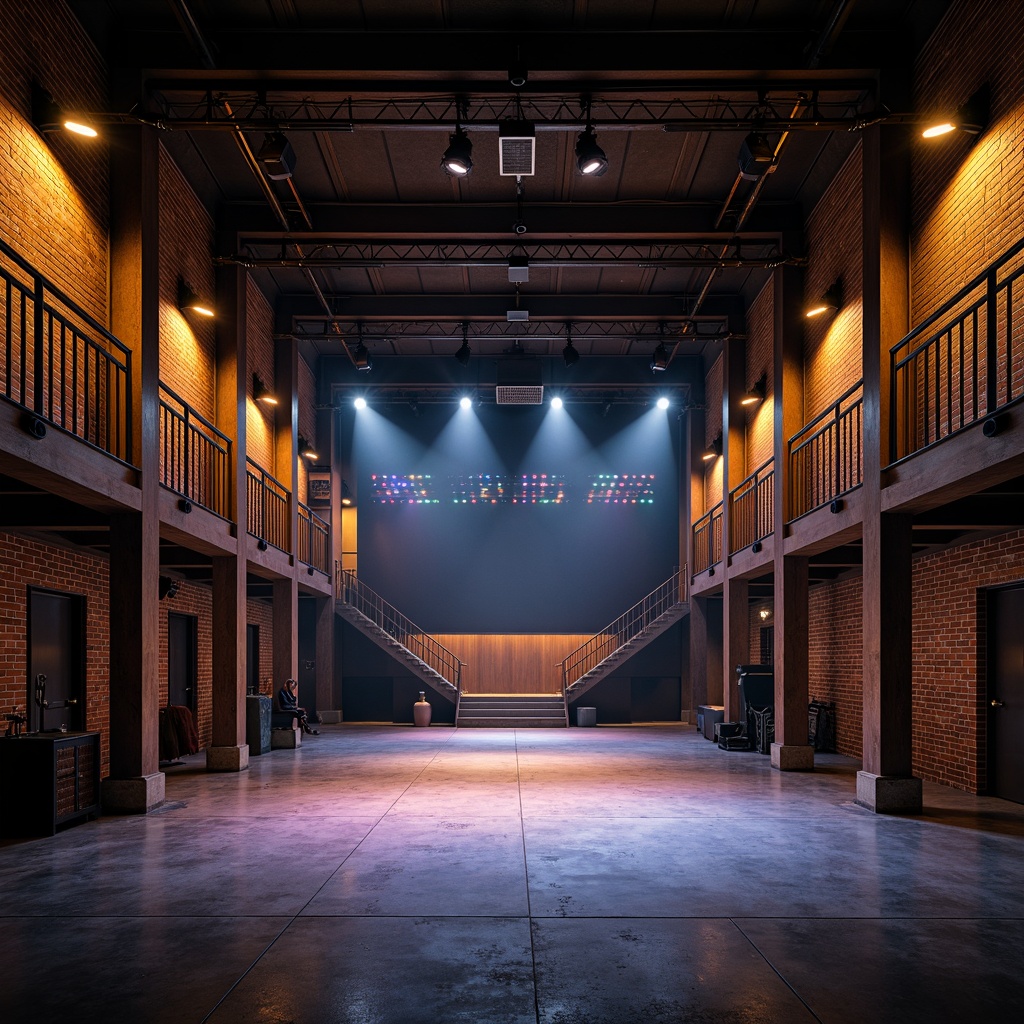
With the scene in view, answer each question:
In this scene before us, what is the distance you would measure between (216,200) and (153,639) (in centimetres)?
740

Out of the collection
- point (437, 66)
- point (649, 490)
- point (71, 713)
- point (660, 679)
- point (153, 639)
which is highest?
point (437, 66)

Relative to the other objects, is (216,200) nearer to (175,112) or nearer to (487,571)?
(175,112)

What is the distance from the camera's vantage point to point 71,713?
37.6ft

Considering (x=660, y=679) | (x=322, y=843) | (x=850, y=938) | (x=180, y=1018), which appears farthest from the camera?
(x=660, y=679)

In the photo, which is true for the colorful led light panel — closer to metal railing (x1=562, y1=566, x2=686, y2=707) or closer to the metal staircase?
metal railing (x1=562, y1=566, x2=686, y2=707)

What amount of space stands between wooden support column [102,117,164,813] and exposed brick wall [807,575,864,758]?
1024cm

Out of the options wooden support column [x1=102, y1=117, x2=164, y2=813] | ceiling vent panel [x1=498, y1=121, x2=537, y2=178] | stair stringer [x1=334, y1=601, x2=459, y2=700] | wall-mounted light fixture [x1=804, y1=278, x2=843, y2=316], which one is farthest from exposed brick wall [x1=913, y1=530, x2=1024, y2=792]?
stair stringer [x1=334, y1=601, x2=459, y2=700]

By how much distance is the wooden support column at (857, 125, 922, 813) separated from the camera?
986cm

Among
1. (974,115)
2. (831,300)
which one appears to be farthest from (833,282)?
(974,115)

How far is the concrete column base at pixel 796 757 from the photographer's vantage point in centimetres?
1348

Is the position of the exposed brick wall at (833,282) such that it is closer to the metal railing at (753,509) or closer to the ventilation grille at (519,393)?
the metal railing at (753,509)

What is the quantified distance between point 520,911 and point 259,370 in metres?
13.6

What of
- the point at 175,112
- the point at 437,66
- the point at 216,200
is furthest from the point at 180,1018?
the point at 216,200

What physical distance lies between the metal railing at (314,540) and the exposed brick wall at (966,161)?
14.0 metres
